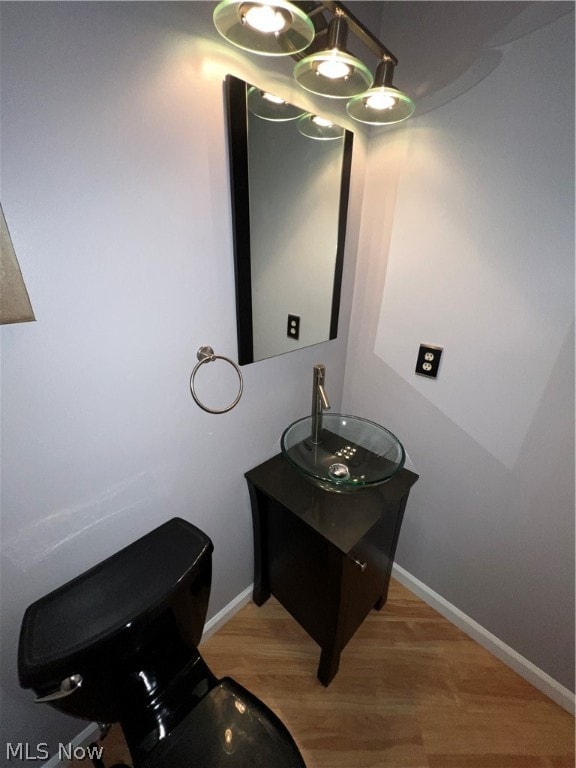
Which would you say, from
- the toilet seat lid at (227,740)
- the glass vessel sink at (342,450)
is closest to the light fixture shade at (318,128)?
the glass vessel sink at (342,450)

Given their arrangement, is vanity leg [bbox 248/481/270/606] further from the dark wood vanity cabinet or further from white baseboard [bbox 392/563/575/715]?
white baseboard [bbox 392/563/575/715]

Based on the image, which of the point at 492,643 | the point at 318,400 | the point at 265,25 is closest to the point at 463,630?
the point at 492,643

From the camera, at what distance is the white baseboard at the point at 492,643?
1147 millimetres

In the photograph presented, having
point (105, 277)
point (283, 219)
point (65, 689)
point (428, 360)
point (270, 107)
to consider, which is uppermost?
point (270, 107)

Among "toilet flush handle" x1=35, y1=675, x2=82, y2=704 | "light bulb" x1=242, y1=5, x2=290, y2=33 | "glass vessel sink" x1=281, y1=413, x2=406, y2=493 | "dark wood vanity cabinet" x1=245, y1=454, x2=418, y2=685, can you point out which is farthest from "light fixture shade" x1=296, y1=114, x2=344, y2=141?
"toilet flush handle" x1=35, y1=675, x2=82, y2=704

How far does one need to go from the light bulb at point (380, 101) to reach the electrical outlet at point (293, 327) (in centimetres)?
64

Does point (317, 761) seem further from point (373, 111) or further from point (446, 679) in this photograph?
point (373, 111)

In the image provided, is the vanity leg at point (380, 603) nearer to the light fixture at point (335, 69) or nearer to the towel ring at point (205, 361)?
the towel ring at point (205, 361)

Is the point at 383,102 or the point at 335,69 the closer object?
the point at 335,69

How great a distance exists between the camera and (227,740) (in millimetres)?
773

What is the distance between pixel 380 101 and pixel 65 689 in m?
1.61

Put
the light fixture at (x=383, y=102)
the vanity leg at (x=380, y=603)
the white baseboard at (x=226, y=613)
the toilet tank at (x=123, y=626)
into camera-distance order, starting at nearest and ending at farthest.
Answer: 1. the toilet tank at (x=123, y=626)
2. the light fixture at (x=383, y=102)
3. the white baseboard at (x=226, y=613)
4. the vanity leg at (x=380, y=603)

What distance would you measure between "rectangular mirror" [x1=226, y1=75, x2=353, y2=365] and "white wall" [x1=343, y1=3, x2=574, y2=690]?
19 cm

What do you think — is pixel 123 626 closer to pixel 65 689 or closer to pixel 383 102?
pixel 65 689
